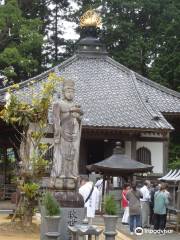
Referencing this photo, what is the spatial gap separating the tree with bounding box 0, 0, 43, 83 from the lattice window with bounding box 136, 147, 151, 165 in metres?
10.7

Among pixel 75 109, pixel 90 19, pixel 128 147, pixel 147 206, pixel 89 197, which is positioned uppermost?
pixel 90 19

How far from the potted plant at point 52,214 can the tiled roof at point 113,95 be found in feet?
49.0

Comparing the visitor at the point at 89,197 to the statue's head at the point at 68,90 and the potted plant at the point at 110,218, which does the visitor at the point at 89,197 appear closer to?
the potted plant at the point at 110,218

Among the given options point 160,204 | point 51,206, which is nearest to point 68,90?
point 51,206

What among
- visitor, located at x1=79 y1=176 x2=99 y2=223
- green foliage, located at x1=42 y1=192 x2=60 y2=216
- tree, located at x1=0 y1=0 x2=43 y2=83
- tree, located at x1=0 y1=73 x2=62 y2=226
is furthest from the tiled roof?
green foliage, located at x1=42 y1=192 x2=60 y2=216

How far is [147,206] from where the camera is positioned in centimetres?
2008

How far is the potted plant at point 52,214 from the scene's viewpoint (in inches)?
488

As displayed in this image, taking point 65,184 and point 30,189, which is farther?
point 30,189

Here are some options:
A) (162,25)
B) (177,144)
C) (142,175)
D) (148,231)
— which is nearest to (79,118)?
(148,231)

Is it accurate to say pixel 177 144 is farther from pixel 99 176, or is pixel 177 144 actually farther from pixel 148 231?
pixel 148 231

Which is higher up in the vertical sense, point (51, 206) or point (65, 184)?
point (65, 184)

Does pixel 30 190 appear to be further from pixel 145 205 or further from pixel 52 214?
pixel 145 205

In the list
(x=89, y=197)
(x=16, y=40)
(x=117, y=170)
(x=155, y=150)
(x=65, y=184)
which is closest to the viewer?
(x=65, y=184)

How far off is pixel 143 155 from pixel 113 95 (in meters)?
4.05
